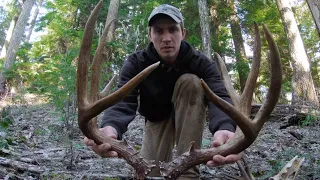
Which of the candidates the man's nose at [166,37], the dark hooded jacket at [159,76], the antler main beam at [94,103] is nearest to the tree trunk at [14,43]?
the dark hooded jacket at [159,76]

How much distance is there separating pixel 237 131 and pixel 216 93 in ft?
2.98

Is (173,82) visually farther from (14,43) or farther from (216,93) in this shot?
(14,43)

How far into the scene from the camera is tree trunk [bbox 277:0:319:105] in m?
10.2

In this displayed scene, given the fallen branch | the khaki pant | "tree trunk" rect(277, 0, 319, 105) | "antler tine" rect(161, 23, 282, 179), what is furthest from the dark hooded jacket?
"tree trunk" rect(277, 0, 319, 105)

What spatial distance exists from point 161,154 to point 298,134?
3.29 m

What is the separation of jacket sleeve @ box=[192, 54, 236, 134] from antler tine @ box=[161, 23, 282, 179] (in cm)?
34

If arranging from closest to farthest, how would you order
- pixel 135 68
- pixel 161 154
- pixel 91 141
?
1. pixel 91 141
2. pixel 135 68
3. pixel 161 154

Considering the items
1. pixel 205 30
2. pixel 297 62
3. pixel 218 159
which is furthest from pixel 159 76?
pixel 297 62

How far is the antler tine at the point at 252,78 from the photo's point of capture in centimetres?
277

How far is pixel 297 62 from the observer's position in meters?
10.8

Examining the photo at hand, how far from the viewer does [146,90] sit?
14.3 ft

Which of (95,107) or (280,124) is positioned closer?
(95,107)

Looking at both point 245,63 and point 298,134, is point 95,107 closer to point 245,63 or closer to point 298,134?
point 298,134

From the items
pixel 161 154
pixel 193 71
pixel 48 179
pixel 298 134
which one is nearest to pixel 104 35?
pixel 193 71
